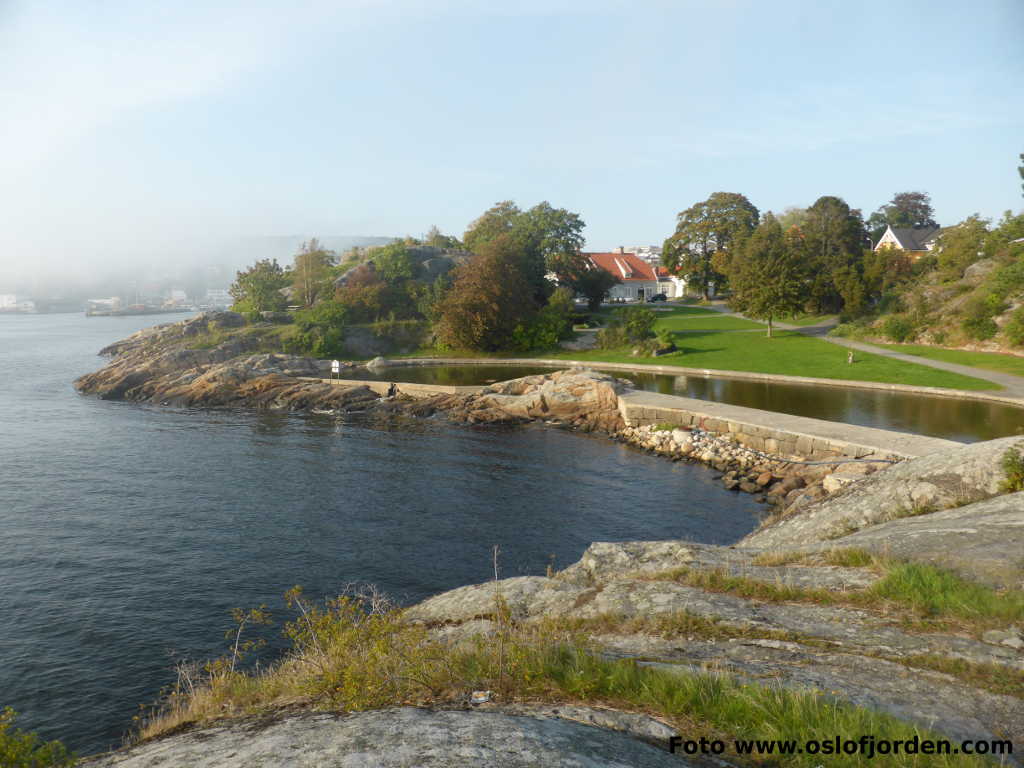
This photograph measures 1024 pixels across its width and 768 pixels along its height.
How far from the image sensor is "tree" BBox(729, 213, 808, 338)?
2360 inches

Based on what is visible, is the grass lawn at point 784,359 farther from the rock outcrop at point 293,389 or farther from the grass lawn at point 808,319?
the rock outcrop at point 293,389

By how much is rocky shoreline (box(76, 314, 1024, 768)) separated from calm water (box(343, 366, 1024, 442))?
17375 millimetres

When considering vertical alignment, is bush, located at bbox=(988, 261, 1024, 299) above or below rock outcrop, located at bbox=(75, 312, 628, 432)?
above

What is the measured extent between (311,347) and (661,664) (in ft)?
200

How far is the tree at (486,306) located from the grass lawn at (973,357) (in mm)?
34644

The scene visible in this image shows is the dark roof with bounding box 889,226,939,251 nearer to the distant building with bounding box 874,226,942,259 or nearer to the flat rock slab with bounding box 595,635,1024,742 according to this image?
the distant building with bounding box 874,226,942,259

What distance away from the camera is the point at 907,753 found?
15.2ft

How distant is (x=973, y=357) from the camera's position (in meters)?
44.5

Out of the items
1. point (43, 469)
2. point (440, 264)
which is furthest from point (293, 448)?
point (440, 264)

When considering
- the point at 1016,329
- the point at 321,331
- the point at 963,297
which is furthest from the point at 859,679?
the point at 321,331

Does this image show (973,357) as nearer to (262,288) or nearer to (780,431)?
(780,431)

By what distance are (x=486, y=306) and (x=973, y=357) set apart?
4104cm

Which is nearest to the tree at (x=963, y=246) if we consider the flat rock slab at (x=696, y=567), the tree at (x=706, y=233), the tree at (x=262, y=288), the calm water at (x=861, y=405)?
the tree at (x=706, y=233)

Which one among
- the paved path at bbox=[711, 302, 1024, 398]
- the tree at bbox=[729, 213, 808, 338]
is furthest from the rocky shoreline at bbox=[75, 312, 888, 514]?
the tree at bbox=[729, 213, 808, 338]
